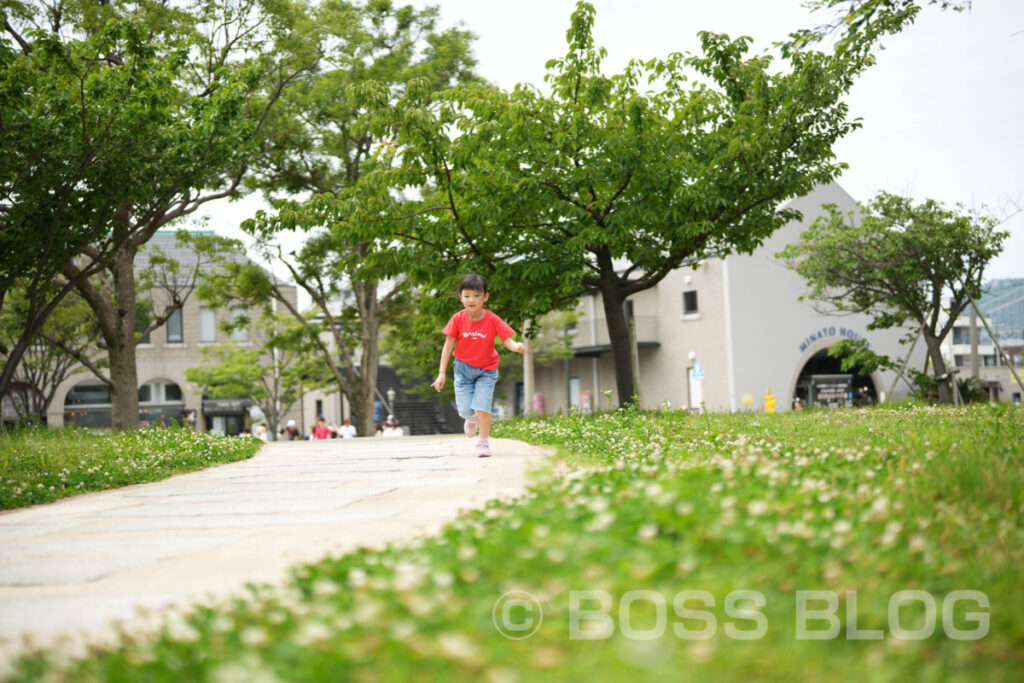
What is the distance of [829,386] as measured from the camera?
38.6m

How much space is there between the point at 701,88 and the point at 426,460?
10.4 meters

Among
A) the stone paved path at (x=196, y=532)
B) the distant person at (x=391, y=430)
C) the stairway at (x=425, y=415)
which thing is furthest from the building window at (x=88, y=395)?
the stone paved path at (x=196, y=532)

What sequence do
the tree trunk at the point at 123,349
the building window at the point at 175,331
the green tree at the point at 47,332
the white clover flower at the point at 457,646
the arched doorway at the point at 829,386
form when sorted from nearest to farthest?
1. the white clover flower at the point at 457,646
2. the tree trunk at the point at 123,349
3. the green tree at the point at 47,332
4. the arched doorway at the point at 829,386
5. the building window at the point at 175,331

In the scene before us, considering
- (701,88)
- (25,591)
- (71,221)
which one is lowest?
(25,591)

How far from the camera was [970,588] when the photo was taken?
2578 millimetres

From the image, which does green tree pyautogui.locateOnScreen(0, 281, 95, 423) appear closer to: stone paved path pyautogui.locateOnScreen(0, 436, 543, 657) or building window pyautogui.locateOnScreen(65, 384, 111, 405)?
building window pyautogui.locateOnScreen(65, 384, 111, 405)

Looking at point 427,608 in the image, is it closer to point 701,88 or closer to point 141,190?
point 141,190

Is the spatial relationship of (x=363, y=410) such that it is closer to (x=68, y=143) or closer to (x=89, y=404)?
(x=68, y=143)

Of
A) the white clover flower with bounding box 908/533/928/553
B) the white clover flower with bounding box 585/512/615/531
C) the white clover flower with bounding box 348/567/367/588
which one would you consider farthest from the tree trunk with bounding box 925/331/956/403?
the white clover flower with bounding box 348/567/367/588

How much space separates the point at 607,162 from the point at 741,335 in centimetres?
2414

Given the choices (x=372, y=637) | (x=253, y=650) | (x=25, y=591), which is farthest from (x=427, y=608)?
(x=25, y=591)

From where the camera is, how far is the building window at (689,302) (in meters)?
38.8

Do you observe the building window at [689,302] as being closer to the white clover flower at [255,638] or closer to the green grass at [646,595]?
the green grass at [646,595]
